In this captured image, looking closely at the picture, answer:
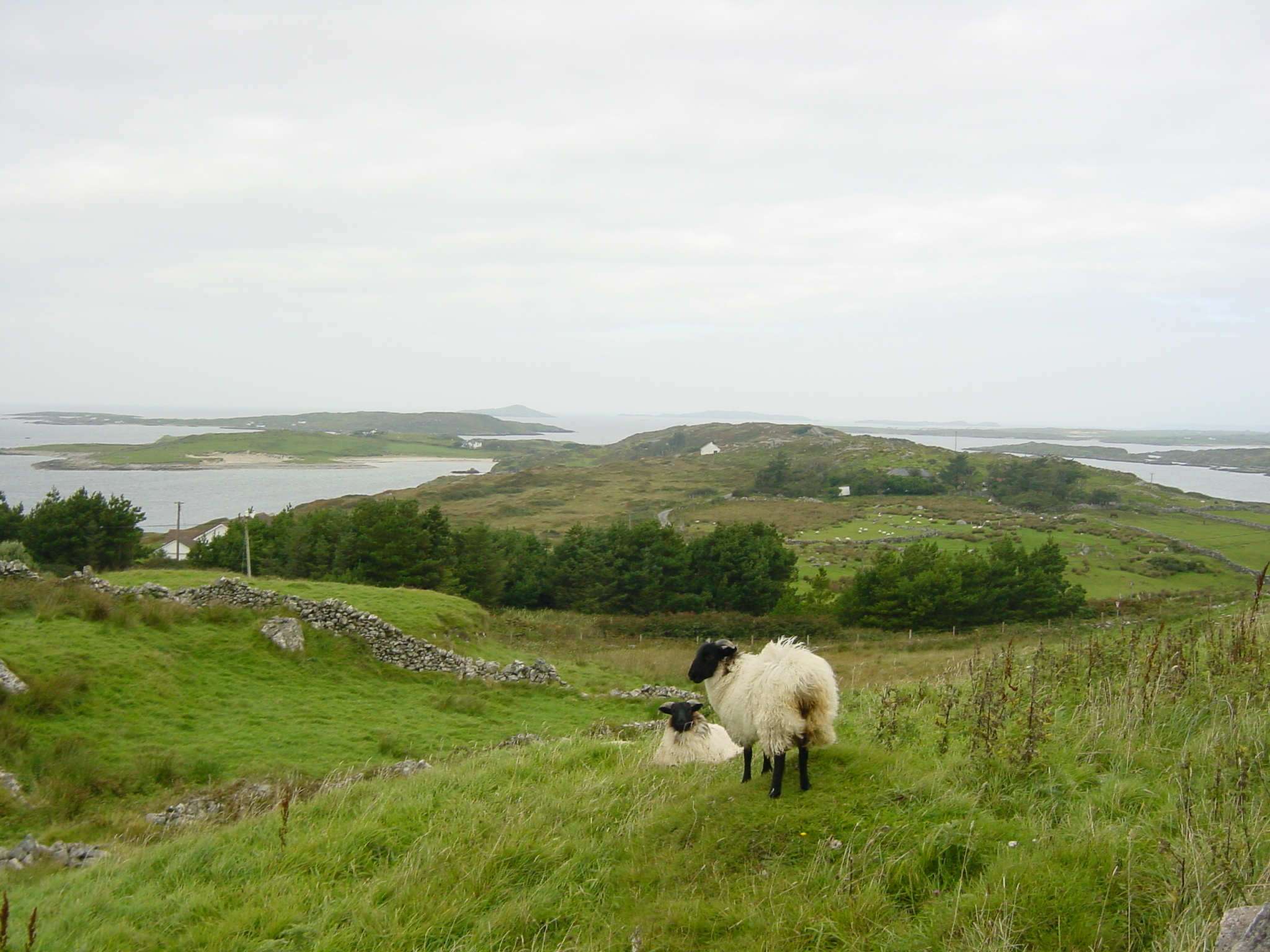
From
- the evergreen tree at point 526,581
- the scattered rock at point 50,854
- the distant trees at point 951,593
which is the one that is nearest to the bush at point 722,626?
the distant trees at point 951,593

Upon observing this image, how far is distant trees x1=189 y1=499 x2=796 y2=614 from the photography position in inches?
1609

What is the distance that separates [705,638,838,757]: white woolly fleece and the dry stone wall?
1734 cm

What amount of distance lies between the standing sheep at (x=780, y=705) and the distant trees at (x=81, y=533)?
47.0 meters

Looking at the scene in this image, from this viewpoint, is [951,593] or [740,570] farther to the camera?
[740,570]

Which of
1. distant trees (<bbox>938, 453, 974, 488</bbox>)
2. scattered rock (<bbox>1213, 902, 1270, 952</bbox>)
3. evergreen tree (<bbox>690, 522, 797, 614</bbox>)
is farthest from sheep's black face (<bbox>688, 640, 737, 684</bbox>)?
distant trees (<bbox>938, 453, 974, 488</bbox>)

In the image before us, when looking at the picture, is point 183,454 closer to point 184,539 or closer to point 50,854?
point 184,539

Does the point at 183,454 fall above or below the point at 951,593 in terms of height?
above

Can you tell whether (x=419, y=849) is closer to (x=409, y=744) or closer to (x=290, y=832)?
(x=290, y=832)

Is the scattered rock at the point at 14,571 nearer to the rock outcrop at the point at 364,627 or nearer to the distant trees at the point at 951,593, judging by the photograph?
the rock outcrop at the point at 364,627

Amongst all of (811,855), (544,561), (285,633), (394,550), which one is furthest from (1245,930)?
(544,561)

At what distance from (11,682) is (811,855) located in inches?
663

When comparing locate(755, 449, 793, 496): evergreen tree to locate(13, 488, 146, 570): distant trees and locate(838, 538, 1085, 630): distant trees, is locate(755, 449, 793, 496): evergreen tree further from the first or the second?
locate(13, 488, 146, 570): distant trees

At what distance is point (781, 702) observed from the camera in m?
5.51

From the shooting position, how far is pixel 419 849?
541 cm
